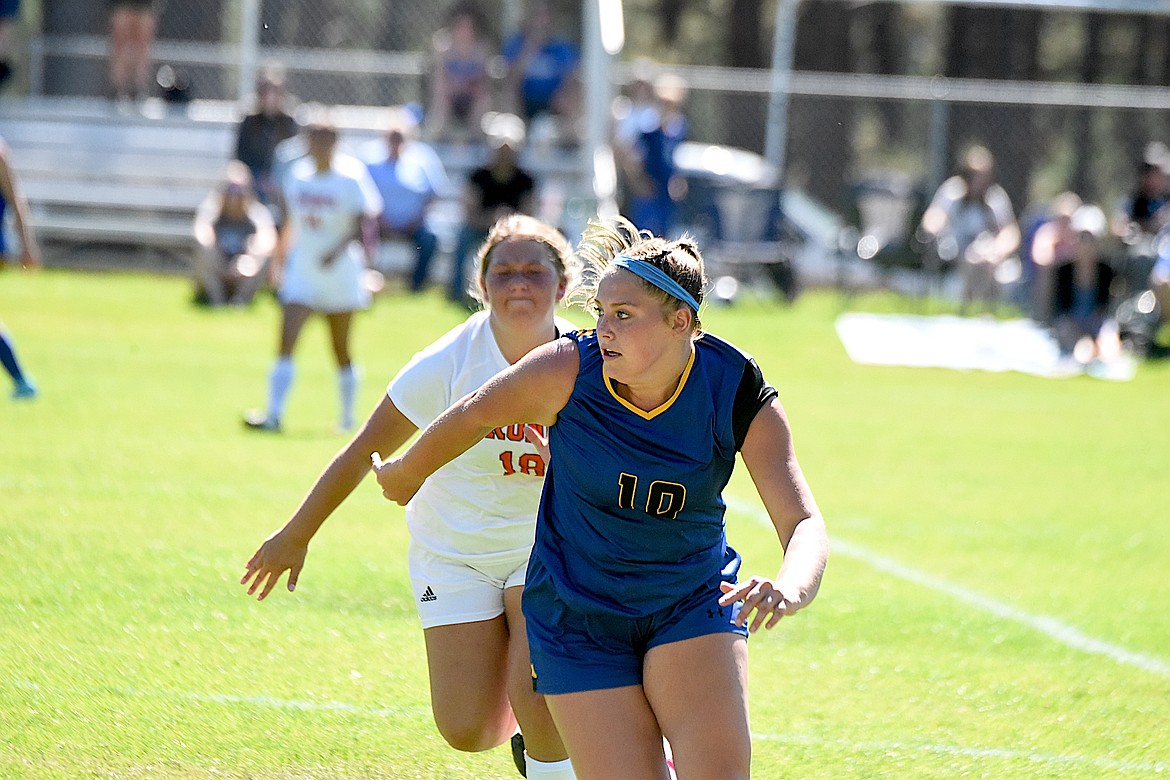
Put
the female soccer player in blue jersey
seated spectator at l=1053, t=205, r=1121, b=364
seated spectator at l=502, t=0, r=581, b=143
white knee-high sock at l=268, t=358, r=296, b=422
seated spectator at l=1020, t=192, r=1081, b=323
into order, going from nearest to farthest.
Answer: the female soccer player in blue jersey < white knee-high sock at l=268, t=358, r=296, b=422 < seated spectator at l=1053, t=205, r=1121, b=364 < seated spectator at l=1020, t=192, r=1081, b=323 < seated spectator at l=502, t=0, r=581, b=143

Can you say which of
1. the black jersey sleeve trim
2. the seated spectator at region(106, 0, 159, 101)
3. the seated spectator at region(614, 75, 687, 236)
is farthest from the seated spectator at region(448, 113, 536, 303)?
the black jersey sleeve trim

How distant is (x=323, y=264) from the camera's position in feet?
39.1

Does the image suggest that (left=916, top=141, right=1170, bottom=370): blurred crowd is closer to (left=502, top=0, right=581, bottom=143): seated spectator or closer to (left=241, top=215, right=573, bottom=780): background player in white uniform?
(left=502, top=0, right=581, bottom=143): seated spectator

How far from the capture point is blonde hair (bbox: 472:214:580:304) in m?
5.14

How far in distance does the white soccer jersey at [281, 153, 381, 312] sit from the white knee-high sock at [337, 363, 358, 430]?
Result: 50 cm

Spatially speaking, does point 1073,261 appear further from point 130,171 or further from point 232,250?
point 130,171

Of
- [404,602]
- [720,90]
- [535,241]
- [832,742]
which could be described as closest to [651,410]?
[535,241]

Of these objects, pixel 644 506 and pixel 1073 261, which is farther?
pixel 1073 261

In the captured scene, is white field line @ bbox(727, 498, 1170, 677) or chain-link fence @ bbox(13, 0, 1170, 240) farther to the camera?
chain-link fence @ bbox(13, 0, 1170, 240)

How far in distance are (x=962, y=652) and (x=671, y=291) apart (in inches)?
137

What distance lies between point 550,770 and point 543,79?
18.9 metres

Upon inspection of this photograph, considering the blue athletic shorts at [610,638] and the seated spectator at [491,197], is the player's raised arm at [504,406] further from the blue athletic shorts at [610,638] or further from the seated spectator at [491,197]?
the seated spectator at [491,197]

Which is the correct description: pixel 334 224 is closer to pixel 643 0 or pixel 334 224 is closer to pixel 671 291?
pixel 671 291

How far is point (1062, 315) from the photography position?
61.0 feet
